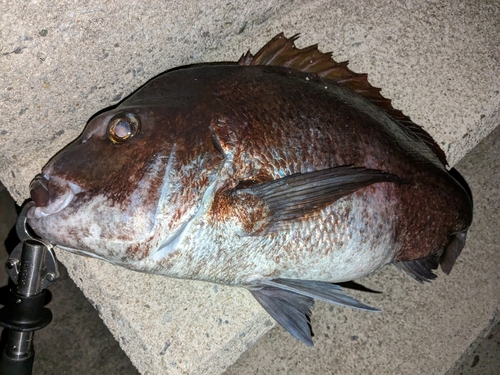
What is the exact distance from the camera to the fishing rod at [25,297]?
1.49 m

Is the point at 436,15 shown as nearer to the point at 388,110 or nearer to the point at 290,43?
the point at 388,110

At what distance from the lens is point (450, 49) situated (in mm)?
2174

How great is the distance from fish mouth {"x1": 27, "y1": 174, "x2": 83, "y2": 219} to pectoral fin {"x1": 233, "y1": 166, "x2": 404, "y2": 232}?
500mm

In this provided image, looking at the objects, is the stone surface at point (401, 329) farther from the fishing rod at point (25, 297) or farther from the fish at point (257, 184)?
the fishing rod at point (25, 297)

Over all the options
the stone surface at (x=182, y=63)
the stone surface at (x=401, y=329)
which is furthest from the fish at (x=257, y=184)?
the stone surface at (x=401, y=329)

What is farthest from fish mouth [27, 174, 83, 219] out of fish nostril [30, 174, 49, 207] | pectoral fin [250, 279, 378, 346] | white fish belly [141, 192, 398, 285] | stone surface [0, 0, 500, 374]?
pectoral fin [250, 279, 378, 346]

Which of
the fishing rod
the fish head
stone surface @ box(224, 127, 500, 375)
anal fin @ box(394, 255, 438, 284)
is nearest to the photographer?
the fish head

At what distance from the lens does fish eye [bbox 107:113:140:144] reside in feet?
4.45

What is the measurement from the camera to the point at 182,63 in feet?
6.24

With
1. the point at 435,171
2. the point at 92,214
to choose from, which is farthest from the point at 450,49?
the point at 92,214

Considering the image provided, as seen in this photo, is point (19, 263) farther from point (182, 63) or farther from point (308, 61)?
point (308, 61)

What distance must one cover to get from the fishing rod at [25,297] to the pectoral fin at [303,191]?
0.73 m

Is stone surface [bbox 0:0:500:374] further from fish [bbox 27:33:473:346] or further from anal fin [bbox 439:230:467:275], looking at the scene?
anal fin [bbox 439:230:467:275]

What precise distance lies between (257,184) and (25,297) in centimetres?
89
